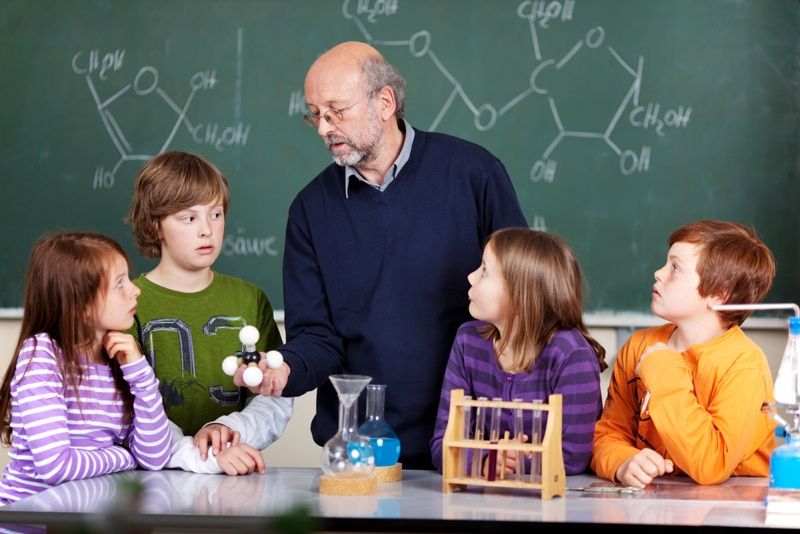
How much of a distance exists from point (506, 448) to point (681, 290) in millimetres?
636

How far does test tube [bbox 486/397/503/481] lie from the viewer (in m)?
2.07

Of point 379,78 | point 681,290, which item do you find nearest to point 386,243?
point 379,78

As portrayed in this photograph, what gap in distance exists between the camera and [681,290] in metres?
2.37


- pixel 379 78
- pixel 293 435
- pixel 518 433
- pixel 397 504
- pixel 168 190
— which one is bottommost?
pixel 293 435

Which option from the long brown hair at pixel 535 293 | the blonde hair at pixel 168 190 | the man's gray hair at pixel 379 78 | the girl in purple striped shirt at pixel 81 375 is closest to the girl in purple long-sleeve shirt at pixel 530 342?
the long brown hair at pixel 535 293

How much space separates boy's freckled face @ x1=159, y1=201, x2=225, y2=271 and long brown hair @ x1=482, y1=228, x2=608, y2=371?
0.80 m

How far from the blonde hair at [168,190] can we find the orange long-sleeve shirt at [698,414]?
1182 mm

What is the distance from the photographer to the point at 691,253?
2.40 meters

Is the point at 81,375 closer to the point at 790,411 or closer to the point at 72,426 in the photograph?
the point at 72,426

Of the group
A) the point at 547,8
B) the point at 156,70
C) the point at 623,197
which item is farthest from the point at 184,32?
the point at 623,197

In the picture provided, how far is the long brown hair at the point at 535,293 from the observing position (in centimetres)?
229

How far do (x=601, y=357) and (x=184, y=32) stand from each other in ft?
7.72

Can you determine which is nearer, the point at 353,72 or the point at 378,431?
the point at 378,431

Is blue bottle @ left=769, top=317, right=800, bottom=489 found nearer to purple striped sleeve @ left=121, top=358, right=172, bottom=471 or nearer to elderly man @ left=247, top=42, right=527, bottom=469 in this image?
elderly man @ left=247, top=42, right=527, bottom=469
